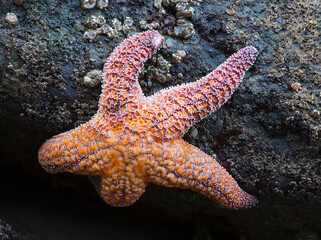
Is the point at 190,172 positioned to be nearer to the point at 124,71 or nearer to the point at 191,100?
the point at 191,100

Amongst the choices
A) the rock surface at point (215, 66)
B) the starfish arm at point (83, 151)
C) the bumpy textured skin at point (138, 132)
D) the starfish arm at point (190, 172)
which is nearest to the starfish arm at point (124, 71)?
the bumpy textured skin at point (138, 132)

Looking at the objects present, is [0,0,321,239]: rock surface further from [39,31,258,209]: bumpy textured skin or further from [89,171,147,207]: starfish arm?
[89,171,147,207]: starfish arm

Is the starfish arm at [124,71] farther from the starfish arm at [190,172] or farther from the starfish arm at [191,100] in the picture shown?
the starfish arm at [190,172]

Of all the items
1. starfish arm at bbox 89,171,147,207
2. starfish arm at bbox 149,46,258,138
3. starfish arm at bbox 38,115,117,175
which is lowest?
starfish arm at bbox 89,171,147,207

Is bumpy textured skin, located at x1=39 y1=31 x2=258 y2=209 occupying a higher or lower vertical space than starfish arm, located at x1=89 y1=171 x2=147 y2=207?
higher

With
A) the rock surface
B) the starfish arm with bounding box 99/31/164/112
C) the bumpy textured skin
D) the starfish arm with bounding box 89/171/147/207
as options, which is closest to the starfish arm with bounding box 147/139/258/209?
the bumpy textured skin

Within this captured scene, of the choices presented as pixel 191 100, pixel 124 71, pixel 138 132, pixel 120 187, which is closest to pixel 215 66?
pixel 191 100
